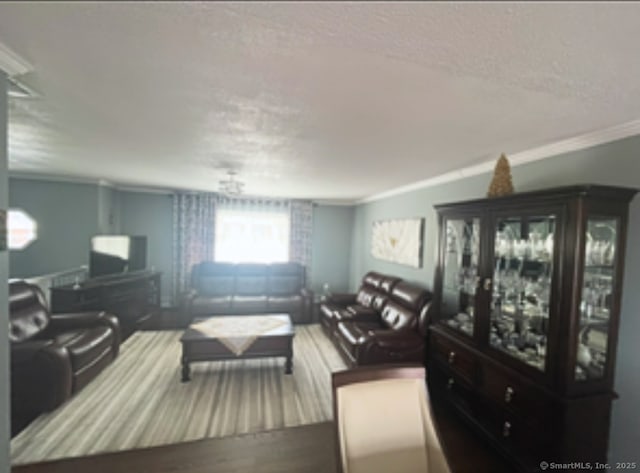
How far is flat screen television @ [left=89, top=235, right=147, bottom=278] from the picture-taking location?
14.4 ft

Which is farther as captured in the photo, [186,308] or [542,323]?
[186,308]

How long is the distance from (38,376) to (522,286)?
395 centimetres

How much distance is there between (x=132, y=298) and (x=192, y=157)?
2866 millimetres

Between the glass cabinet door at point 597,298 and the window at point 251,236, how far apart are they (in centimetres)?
510

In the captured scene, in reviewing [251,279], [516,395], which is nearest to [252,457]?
[516,395]

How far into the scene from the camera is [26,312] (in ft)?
10.1

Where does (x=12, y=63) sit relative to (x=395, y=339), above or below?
above

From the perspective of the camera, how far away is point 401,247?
459 cm

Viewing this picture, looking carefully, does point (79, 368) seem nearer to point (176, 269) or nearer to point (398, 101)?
point (176, 269)

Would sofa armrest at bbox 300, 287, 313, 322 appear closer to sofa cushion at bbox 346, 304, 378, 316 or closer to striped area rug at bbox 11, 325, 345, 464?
sofa cushion at bbox 346, 304, 378, 316

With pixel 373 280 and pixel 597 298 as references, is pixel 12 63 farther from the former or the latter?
pixel 373 280

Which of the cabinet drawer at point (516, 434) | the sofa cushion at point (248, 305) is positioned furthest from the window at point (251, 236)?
the cabinet drawer at point (516, 434)

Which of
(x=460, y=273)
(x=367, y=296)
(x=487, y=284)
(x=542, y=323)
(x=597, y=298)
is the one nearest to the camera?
(x=597, y=298)

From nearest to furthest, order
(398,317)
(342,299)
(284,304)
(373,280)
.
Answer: (398,317) < (373,280) < (342,299) < (284,304)
